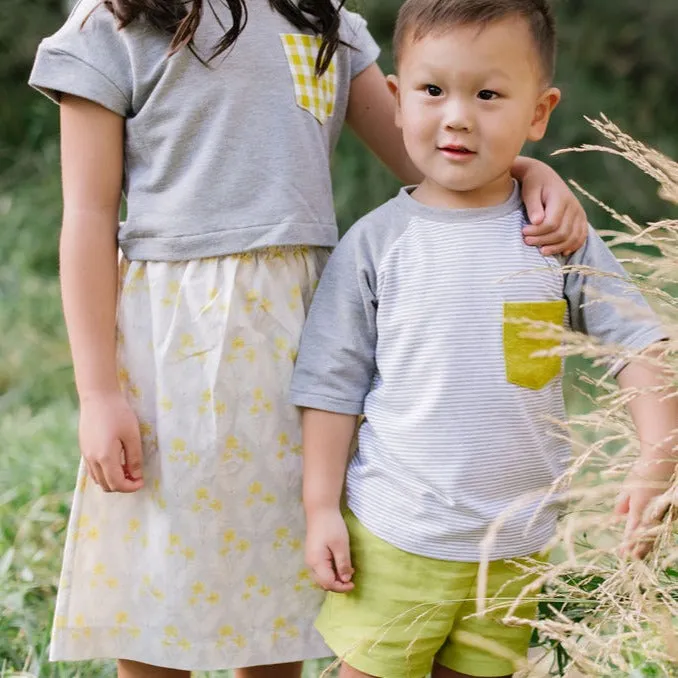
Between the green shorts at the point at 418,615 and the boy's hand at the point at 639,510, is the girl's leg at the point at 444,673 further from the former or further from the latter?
the boy's hand at the point at 639,510

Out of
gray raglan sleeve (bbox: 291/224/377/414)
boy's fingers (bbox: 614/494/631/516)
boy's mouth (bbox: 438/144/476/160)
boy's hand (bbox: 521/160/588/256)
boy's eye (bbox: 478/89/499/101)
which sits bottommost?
boy's fingers (bbox: 614/494/631/516)

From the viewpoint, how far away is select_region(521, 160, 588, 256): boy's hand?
1647mm

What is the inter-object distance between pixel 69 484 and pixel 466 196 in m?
1.71

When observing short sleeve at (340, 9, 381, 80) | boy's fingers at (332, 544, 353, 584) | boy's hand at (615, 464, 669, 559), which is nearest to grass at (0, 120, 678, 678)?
boy's hand at (615, 464, 669, 559)

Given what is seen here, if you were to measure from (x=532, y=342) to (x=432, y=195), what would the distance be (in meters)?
0.25

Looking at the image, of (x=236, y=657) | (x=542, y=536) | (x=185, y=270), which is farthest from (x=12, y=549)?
(x=542, y=536)

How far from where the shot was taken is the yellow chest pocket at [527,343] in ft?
5.28

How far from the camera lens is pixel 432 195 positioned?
170 centimetres

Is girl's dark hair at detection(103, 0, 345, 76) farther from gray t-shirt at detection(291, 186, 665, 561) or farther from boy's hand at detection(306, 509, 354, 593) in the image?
boy's hand at detection(306, 509, 354, 593)

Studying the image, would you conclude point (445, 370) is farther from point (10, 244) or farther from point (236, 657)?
point (10, 244)

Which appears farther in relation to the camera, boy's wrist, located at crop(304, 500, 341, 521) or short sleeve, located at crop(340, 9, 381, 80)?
short sleeve, located at crop(340, 9, 381, 80)

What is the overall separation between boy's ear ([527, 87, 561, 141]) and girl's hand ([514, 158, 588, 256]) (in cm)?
7

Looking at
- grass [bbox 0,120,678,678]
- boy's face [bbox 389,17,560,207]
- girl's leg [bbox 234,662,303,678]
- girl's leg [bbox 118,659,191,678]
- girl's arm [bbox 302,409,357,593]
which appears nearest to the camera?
grass [bbox 0,120,678,678]

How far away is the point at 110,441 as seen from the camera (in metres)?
1.69
